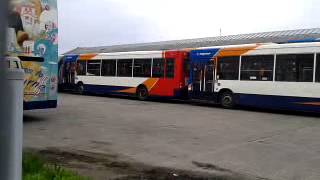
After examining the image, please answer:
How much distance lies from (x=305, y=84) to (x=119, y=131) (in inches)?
334

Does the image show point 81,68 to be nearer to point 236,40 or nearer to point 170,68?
point 170,68

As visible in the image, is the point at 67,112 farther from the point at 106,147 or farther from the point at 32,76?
the point at 106,147

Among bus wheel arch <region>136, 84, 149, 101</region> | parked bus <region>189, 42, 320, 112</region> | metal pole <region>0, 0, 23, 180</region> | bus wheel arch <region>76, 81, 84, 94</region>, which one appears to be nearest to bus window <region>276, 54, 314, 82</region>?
parked bus <region>189, 42, 320, 112</region>

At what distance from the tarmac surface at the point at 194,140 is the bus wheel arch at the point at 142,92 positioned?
7.97 m

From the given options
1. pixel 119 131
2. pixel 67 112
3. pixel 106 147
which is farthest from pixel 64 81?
pixel 106 147

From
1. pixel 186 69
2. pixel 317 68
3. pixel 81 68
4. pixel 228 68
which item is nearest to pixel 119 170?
pixel 317 68

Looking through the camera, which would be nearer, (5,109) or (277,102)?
(5,109)

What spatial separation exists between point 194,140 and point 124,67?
16.5 m

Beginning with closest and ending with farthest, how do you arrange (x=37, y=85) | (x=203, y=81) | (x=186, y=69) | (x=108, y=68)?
(x=37, y=85), (x=203, y=81), (x=186, y=69), (x=108, y=68)

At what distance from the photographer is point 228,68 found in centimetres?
2153

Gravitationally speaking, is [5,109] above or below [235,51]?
below

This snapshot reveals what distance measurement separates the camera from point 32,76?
46.0 ft

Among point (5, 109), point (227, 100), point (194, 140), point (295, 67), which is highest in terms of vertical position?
point (295, 67)

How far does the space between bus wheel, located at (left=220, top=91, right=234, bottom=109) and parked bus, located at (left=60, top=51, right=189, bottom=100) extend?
9.56 ft
